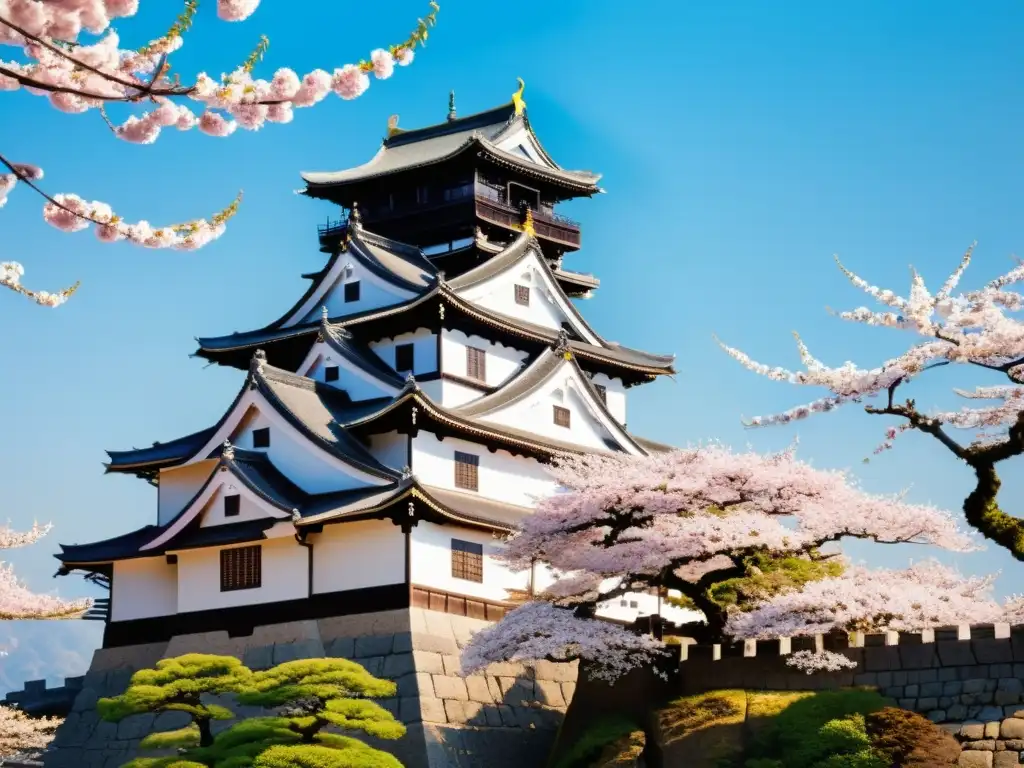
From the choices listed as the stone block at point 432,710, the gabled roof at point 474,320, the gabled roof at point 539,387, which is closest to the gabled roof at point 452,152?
the gabled roof at point 474,320

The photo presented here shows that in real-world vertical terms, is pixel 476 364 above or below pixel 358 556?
above

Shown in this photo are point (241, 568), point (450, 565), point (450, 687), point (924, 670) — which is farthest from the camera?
point (241, 568)

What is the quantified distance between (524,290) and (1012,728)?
21871 mm

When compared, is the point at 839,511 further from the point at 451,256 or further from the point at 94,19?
the point at 94,19

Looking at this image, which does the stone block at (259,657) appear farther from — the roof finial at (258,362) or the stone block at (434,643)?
the roof finial at (258,362)

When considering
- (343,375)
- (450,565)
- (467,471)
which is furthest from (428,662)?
(343,375)

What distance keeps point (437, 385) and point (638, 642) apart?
1160 centimetres

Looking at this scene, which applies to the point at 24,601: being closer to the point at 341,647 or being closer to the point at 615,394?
the point at 341,647

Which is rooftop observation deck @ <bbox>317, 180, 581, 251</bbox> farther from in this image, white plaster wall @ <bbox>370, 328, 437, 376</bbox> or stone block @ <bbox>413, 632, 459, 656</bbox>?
stone block @ <bbox>413, 632, 459, 656</bbox>

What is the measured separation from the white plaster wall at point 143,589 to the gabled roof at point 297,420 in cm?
269

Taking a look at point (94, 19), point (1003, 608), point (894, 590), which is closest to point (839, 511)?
point (894, 590)

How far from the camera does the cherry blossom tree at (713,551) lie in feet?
99.8

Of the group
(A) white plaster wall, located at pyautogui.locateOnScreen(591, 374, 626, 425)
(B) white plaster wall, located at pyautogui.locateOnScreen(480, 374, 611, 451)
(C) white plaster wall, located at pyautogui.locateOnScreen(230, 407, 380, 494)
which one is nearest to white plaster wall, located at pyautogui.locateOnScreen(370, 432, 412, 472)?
(C) white plaster wall, located at pyautogui.locateOnScreen(230, 407, 380, 494)

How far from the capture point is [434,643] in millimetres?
35281
